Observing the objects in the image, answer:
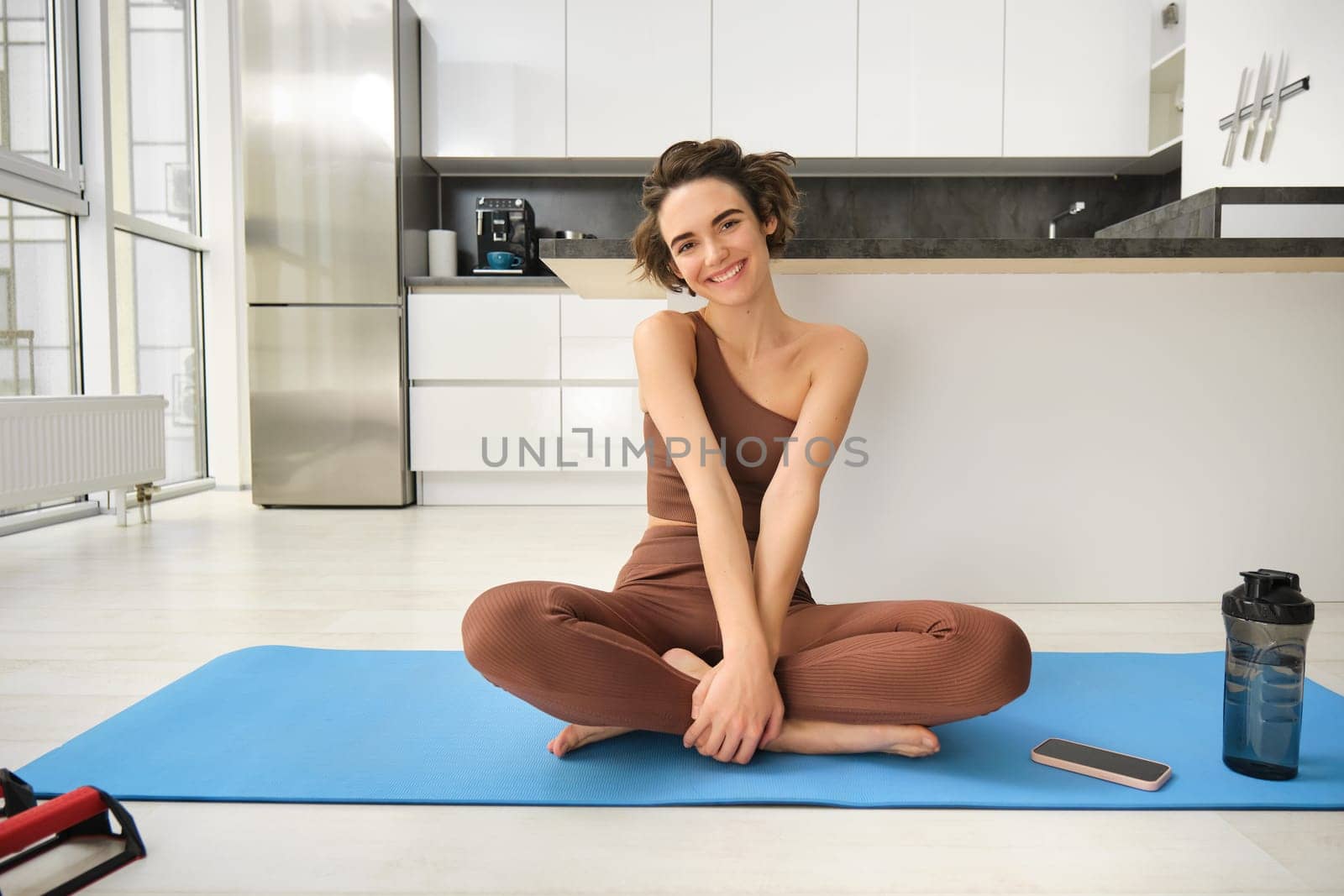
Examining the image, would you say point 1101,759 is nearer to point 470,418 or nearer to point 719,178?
point 719,178

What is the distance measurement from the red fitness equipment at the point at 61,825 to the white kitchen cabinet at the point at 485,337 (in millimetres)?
3144

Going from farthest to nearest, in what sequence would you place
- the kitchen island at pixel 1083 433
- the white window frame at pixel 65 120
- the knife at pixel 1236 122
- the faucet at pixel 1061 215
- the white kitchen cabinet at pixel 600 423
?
1. the faucet at pixel 1061 215
2. the white kitchen cabinet at pixel 600 423
3. the white window frame at pixel 65 120
4. the knife at pixel 1236 122
5. the kitchen island at pixel 1083 433

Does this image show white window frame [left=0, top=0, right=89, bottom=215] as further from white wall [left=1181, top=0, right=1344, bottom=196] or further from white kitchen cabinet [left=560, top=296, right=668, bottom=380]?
white wall [left=1181, top=0, right=1344, bottom=196]

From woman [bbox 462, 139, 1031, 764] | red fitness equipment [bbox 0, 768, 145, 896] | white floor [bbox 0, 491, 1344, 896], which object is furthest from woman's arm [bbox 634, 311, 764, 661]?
red fitness equipment [bbox 0, 768, 145, 896]

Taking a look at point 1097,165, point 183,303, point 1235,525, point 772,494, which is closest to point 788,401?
point 772,494

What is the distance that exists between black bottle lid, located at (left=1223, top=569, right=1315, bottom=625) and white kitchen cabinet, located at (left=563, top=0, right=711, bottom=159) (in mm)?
3519

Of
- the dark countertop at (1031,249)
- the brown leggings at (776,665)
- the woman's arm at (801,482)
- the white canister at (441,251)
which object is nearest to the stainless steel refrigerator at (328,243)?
the white canister at (441,251)

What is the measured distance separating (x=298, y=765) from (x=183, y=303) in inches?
160

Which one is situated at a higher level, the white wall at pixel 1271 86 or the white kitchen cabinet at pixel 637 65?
the white kitchen cabinet at pixel 637 65

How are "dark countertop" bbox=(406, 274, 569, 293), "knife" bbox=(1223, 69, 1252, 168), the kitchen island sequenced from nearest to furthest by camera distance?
1. the kitchen island
2. "knife" bbox=(1223, 69, 1252, 168)
3. "dark countertop" bbox=(406, 274, 569, 293)

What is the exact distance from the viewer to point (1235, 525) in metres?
2.24

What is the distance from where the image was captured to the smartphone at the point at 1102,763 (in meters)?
1.19

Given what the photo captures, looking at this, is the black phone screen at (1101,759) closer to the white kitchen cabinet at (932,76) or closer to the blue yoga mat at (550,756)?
the blue yoga mat at (550,756)

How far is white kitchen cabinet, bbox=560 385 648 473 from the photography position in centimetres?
416
